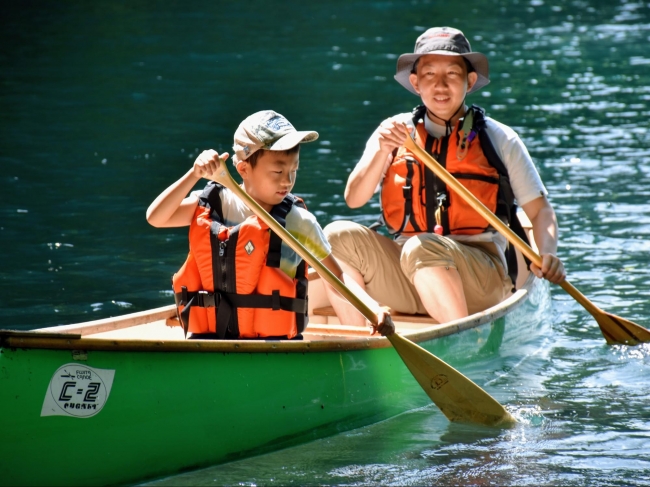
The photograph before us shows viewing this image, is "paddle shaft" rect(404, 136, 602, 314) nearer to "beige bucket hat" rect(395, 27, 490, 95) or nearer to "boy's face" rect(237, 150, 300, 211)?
"beige bucket hat" rect(395, 27, 490, 95)

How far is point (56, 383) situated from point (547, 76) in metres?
13.8

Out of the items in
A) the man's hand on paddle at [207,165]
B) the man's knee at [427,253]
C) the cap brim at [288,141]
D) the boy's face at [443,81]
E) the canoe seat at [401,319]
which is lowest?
the canoe seat at [401,319]

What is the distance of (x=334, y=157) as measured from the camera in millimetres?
11352

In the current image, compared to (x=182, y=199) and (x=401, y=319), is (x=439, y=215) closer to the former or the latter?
(x=401, y=319)

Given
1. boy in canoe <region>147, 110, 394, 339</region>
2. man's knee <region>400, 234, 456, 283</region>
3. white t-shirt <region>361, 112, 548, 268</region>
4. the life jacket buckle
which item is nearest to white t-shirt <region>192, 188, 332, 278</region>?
boy in canoe <region>147, 110, 394, 339</region>

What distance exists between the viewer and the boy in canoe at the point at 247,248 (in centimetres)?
427

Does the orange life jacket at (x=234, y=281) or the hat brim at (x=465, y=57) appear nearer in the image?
the orange life jacket at (x=234, y=281)

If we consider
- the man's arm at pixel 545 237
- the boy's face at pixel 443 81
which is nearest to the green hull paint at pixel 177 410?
the man's arm at pixel 545 237

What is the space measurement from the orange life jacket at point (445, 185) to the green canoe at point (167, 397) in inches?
31.9

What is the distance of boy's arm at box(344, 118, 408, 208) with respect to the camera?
5.20m

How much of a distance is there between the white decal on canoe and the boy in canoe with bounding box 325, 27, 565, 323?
175cm

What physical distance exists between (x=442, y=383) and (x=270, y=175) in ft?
4.15

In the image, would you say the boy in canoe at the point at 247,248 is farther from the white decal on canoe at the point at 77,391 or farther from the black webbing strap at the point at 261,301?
the white decal on canoe at the point at 77,391

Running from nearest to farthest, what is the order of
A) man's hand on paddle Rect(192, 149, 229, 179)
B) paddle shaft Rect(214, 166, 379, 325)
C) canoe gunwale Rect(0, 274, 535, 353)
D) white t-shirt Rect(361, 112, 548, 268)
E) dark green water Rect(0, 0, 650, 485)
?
canoe gunwale Rect(0, 274, 535, 353), man's hand on paddle Rect(192, 149, 229, 179), paddle shaft Rect(214, 166, 379, 325), dark green water Rect(0, 0, 650, 485), white t-shirt Rect(361, 112, 548, 268)
